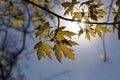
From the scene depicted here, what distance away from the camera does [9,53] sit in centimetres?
1379

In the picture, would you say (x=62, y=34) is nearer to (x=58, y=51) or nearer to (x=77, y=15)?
(x=58, y=51)

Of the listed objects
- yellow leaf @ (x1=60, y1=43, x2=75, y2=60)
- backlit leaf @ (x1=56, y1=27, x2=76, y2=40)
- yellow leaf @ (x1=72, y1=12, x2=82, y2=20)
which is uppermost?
yellow leaf @ (x1=72, y1=12, x2=82, y2=20)

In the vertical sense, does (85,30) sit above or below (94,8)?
below

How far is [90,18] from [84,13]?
0.36 feet

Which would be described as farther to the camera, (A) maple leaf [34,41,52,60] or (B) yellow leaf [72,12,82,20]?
(B) yellow leaf [72,12,82,20]

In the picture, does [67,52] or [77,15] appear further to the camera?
[77,15]

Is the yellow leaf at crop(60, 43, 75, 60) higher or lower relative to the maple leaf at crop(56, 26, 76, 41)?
lower

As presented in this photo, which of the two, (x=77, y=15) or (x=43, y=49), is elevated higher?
(x=77, y=15)

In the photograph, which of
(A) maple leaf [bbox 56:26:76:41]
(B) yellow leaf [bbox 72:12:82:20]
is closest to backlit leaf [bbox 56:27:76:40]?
(A) maple leaf [bbox 56:26:76:41]

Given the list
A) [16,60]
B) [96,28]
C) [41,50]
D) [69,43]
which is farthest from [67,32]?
[16,60]

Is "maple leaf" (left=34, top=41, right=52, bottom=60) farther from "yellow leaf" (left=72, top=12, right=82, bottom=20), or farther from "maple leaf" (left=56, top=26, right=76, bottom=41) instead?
"yellow leaf" (left=72, top=12, right=82, bottom=20)

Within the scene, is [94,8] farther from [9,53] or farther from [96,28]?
[9,53]

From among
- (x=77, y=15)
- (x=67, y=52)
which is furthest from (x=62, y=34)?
(x=77, y=15)

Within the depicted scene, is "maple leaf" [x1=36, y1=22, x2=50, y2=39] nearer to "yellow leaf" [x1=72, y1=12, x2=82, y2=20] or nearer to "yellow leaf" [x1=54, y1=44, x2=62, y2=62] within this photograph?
"yellow leaf" [x1=54, y1=44, x2=62, y2=62]
